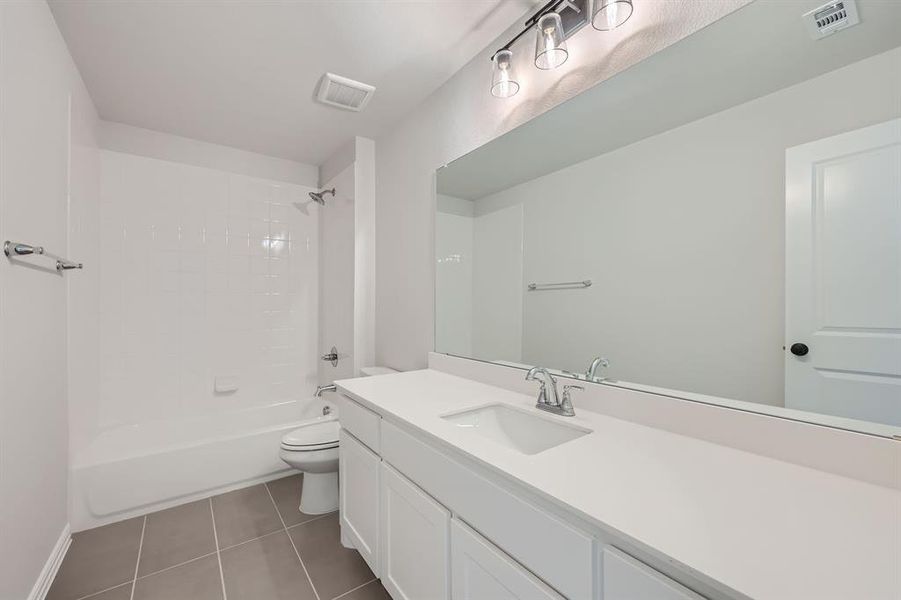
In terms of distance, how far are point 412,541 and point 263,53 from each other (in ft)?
7.17

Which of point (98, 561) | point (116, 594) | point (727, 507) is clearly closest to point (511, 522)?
point (727, 507)

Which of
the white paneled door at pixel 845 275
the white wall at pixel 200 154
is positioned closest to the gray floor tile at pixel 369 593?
the white paneled door at pixel 845 275

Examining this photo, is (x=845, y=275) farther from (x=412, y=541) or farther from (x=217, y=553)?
(x=217, y=553)

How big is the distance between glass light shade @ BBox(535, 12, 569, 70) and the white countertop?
1.28 metres

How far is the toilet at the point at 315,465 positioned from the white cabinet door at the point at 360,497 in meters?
0.41

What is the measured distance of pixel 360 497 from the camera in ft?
4.81

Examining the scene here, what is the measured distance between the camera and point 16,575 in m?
1.23

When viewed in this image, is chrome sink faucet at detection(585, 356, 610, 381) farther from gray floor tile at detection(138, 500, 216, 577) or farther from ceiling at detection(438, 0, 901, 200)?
gray floor tile at detection(138, 500, 216, 577)

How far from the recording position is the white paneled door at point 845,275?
0.72 metres

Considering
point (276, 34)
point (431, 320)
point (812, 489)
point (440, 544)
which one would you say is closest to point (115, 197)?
point (276, 34)

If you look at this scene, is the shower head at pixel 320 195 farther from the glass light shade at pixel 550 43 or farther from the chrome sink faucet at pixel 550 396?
the chrome sink faucet at pixel 550 396

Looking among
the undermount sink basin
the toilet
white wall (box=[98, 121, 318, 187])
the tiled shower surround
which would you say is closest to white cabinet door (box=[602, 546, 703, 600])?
the undermount sink basin

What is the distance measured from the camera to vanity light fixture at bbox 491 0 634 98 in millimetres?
1152

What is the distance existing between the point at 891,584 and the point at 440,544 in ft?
2.82
